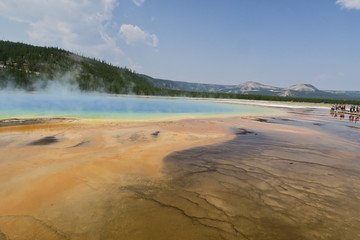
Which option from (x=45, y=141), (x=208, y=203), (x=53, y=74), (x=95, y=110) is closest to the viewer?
(x=208, y=203)

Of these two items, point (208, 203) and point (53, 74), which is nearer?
point (208, 203)

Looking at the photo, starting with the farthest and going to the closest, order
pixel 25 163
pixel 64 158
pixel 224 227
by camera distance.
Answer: pixel 64 158 < pixel 25 163 < pixel 224 227

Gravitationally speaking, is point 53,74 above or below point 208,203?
above

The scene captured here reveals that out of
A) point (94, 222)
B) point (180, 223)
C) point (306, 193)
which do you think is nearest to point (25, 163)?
point (94, 222)

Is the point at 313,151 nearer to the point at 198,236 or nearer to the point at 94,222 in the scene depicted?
the point at 198,236

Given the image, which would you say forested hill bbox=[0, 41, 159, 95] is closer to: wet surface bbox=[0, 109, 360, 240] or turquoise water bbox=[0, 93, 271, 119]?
turquoise water bbox=[0, 93, 271, 119]

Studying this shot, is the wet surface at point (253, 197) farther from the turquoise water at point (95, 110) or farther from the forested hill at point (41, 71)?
the forested hill at point (41, 71)

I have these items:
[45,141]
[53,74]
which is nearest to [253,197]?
[45,141]

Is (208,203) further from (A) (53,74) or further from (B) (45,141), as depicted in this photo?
(A) (53,74)

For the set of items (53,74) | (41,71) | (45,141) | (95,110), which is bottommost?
(45,141)

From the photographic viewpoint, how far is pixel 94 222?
9.89 feet

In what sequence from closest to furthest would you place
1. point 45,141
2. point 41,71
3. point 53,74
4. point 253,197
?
point 253,197
point 45,141
point 53,74
point 41,71

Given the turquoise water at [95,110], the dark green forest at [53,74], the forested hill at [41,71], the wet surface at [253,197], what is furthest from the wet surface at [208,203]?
the dark green forest at [53,74]

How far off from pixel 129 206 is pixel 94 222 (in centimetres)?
63
